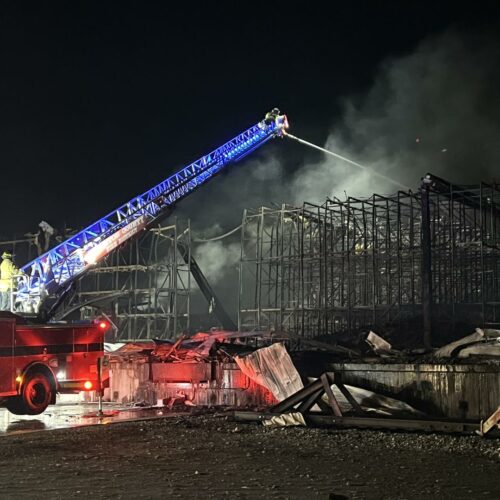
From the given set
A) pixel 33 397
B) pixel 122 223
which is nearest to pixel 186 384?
pixel 33 397

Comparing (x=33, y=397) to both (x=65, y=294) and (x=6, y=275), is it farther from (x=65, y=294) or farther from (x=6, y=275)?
(x=65, y=294)

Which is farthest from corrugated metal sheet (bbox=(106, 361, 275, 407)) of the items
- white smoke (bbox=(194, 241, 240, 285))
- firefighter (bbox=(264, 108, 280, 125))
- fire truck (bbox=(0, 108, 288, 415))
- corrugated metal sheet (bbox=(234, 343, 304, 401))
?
white smoke (bbox=(194, 241, 240, 285))

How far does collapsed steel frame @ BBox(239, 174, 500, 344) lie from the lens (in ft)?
68.5

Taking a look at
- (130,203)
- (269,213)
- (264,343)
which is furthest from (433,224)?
(130,203)

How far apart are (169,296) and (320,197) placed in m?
13.2

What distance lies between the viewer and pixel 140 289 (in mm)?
31016

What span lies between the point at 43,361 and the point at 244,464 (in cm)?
786

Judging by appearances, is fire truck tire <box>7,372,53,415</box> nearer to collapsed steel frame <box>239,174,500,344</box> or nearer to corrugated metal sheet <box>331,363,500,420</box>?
corrugated metal sheet <box>331,363,500,420</box>

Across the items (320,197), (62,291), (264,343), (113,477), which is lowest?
(113,477)

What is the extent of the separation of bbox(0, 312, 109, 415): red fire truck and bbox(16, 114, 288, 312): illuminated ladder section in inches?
373

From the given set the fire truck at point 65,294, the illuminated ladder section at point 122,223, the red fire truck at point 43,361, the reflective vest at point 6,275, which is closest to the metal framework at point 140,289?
the illuminated ladder section at point 122,223

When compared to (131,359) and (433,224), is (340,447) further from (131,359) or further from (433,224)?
(433,224)

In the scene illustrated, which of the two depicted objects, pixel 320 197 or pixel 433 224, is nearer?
pixel 433 224

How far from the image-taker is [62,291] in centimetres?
2559
